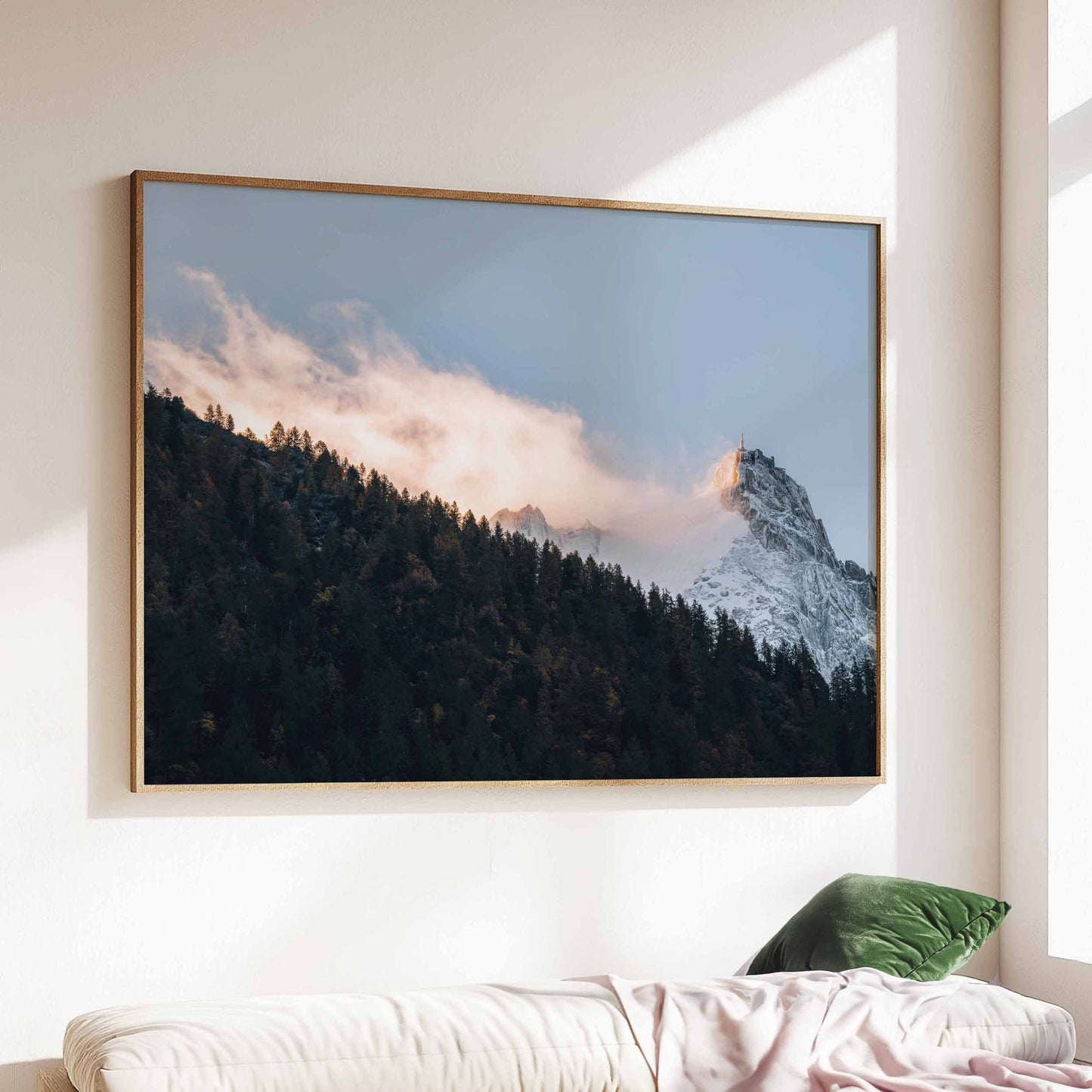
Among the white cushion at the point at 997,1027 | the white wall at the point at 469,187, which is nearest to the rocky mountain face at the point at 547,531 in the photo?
the white wall at the point at 469,187

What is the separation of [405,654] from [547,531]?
1.35ft

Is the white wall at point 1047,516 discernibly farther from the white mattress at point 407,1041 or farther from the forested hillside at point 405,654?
the white mattress at point 407,1041

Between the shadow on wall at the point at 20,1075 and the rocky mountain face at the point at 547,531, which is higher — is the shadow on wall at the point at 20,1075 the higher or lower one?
the lower one

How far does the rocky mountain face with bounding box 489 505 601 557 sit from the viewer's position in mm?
2854

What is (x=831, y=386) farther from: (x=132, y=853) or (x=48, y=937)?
(x=48, y=937)

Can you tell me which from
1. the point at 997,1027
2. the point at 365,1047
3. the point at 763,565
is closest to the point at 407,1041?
the point at 365,1047

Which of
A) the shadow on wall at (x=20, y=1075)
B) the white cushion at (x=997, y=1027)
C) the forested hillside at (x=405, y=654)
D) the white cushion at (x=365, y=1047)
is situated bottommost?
the shadow on wall at (x=20, y=1075)

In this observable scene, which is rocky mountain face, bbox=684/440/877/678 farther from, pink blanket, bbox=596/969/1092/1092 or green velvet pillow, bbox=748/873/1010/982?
pink blanket, bbox=596/969/1092/1092

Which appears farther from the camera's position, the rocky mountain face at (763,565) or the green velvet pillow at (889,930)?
the rocky mountain face at (763,565)

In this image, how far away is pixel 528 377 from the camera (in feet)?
9.42

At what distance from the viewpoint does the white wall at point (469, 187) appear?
104 inches

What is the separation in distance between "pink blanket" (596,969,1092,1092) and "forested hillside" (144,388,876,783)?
0.75m

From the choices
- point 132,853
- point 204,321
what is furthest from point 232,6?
point 132,853

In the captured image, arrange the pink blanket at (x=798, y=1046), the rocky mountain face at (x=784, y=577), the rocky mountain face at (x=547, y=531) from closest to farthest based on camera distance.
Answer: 1. the pink blanket at (x=798, y=1046)
2. the rocky mountain face at (x=547, y=531)
3. the rocky mountain face at (x=784, y=577)
